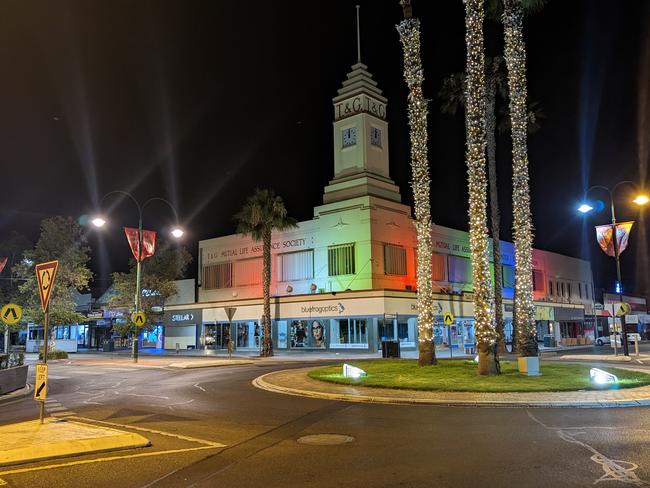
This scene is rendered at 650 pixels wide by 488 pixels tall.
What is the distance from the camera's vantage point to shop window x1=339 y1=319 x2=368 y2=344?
4197 centimetres

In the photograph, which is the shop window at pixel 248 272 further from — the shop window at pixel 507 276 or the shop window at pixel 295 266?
the shop window at pixel 507 276

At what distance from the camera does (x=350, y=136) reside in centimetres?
5072

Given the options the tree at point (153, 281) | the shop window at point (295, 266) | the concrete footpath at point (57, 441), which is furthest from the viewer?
the tree at point (153, 281)

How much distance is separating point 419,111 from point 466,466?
58.0ft

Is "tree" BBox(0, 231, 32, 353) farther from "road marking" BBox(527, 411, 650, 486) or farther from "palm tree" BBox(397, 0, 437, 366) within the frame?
"road marking" BBox(527, 411, 650, 486)

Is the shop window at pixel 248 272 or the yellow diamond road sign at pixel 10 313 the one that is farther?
the shop window at pixel 248 272

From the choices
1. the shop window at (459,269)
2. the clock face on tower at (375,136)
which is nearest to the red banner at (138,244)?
the clock face on tower at (375,136)

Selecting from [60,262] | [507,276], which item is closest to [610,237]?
[507,276]

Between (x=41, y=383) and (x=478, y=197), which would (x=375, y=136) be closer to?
(x=478, y=197)

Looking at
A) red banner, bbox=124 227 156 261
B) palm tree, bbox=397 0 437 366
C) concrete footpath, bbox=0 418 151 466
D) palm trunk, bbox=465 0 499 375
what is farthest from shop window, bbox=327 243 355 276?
concrete footpath, bbox=0 418 151 466

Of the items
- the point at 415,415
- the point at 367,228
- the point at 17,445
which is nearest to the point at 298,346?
the point at 367,228

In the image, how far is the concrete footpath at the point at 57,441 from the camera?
8438 millimetres

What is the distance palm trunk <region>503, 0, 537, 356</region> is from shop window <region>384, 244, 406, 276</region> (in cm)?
2208

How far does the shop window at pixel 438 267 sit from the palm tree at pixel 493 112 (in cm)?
1476
